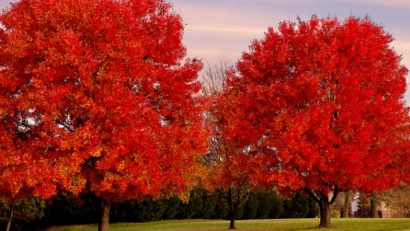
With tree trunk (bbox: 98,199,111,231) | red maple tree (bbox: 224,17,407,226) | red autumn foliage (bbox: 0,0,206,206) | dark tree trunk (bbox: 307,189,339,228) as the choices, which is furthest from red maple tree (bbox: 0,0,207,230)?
dark tree trunk (bbox: 307,189,339,228)

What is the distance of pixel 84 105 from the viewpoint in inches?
953

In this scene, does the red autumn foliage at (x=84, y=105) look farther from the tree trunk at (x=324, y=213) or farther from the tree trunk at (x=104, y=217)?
the tree trunk at (x=324, y=213)

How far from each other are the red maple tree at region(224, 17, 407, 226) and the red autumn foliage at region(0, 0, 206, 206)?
18.4 ft

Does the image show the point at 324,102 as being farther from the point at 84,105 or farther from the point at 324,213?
the point at 84,105

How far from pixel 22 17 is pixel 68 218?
3172 centimetres

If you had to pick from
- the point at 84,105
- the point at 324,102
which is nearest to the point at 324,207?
the point at 324,102

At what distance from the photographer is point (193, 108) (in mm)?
28344

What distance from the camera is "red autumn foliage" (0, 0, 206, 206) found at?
2411 cm

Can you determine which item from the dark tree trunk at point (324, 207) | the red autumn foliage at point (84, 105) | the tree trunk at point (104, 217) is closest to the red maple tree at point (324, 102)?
the dark tree trunk at point (324, 207)

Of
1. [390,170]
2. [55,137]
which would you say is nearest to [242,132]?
[390,170]

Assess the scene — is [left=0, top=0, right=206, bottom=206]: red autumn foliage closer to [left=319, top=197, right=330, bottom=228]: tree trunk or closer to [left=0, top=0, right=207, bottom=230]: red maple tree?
[left=0, top=0, right=207, bottom=230]: red maple tree

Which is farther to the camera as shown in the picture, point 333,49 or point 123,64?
point 333,49

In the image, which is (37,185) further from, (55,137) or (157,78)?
(157,78)

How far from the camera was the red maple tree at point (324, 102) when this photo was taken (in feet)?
98.1
